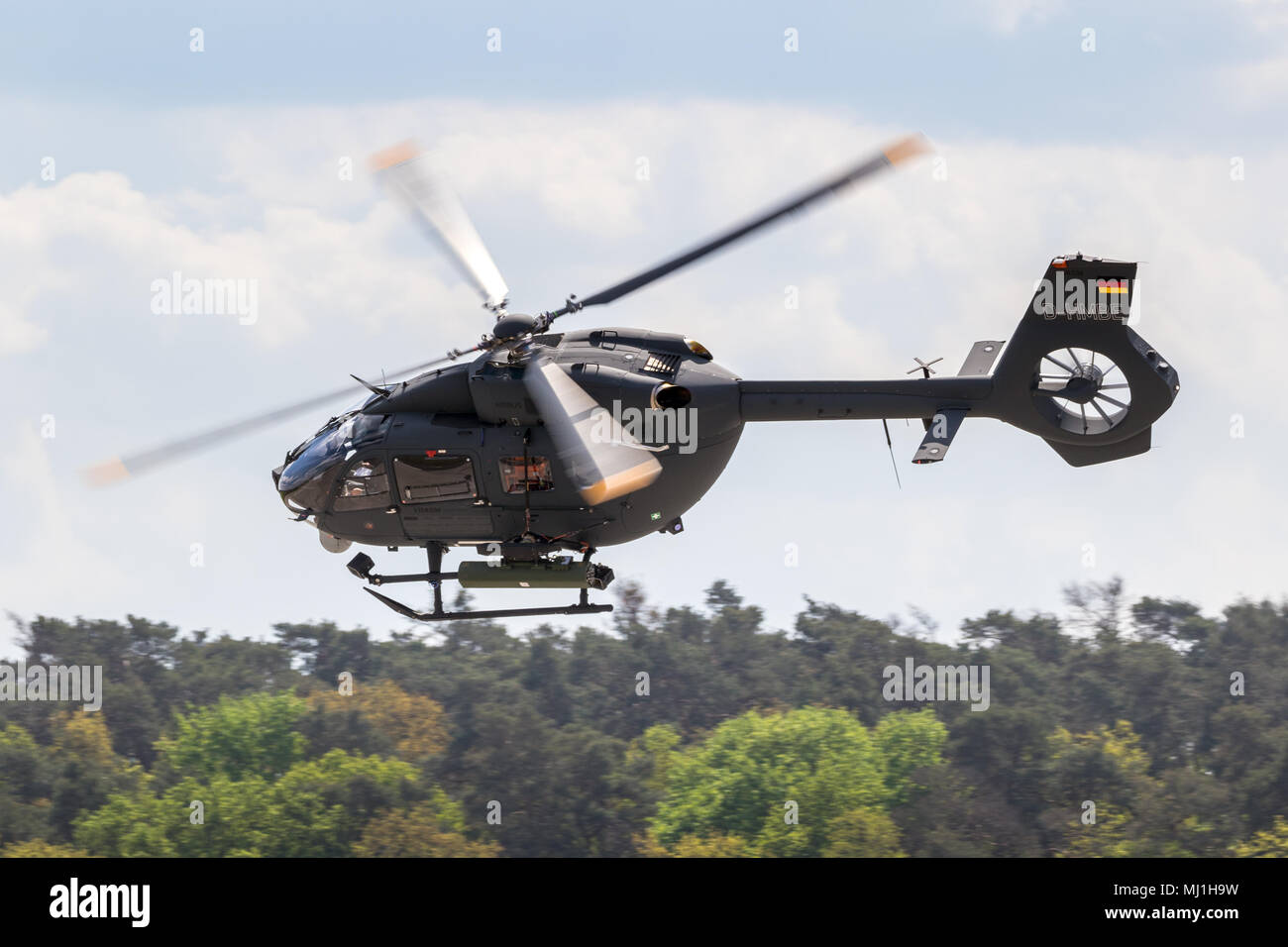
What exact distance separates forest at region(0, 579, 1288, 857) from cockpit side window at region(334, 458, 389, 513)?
33904mm

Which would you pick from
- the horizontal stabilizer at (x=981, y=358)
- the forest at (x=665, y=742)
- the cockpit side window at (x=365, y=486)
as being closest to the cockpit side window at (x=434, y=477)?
the cockpit side window at (x=365, y=486)

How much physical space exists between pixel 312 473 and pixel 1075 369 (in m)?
9.84

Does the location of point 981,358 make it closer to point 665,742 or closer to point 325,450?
point 325,450

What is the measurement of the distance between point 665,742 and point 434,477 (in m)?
47.7

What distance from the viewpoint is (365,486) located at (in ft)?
71.9

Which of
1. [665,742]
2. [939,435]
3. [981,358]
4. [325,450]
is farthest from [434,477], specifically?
[665,742]

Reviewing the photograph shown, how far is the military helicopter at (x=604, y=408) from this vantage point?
21047 millimetres

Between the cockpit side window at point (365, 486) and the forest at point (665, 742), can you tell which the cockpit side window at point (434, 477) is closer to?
the cockpit side window at point (365, 486)

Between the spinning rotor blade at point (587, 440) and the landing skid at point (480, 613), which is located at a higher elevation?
the spinning rotor blade at point (587, 440)

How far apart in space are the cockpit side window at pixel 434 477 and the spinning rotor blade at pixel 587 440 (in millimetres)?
1229
